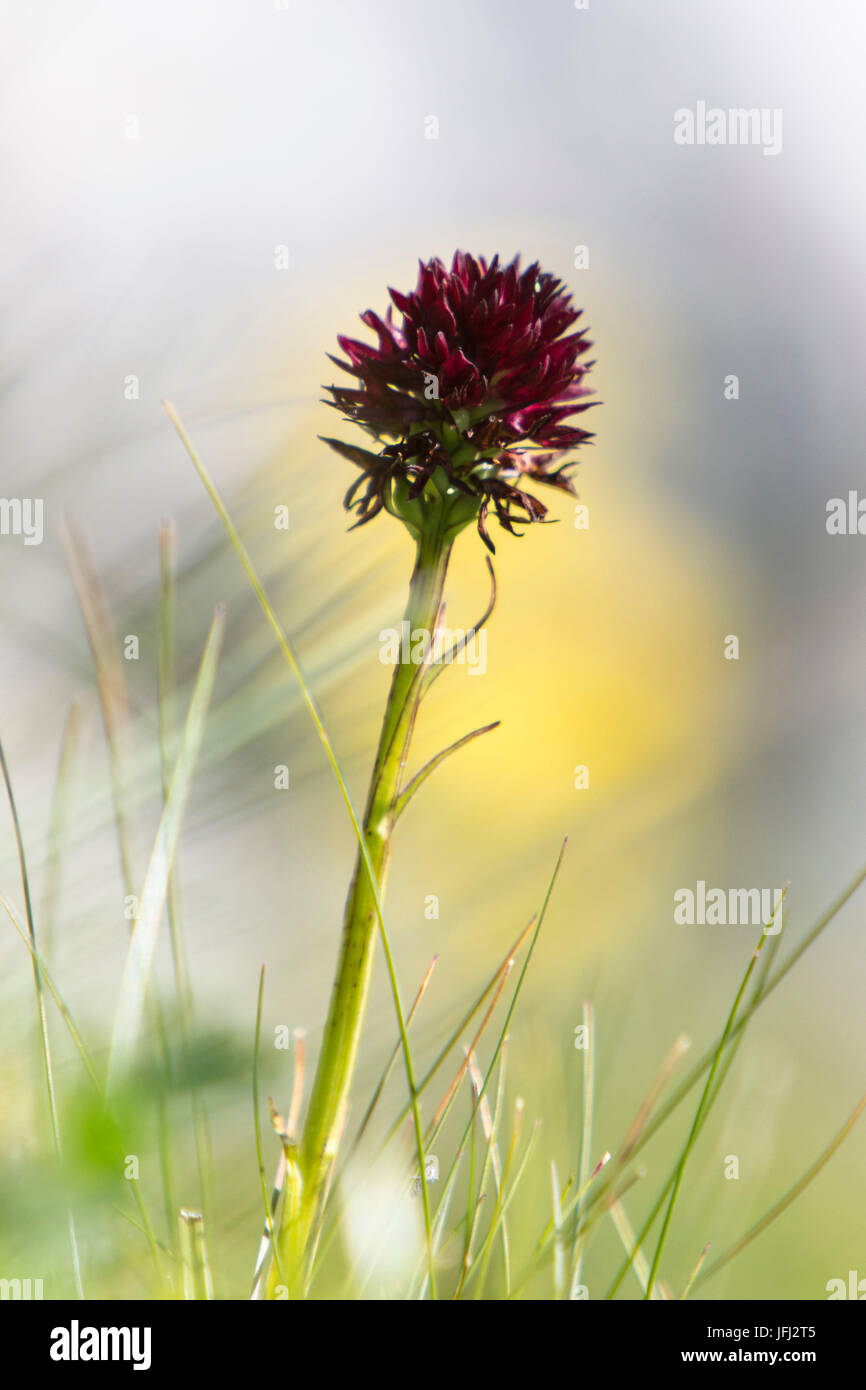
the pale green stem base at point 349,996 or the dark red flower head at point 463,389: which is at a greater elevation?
the dark red flower head at point 463,389

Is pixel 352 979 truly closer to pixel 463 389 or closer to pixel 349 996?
pixel 349 996

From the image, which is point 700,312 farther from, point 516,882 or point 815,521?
point 516,882

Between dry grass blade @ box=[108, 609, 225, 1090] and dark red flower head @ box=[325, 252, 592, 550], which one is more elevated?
dark red flower head @ box=[325, 252, 592, 550]

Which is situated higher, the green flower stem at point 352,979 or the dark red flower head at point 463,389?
the dark red flower head at point 463,389

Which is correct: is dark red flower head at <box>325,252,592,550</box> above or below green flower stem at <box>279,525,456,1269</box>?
above
